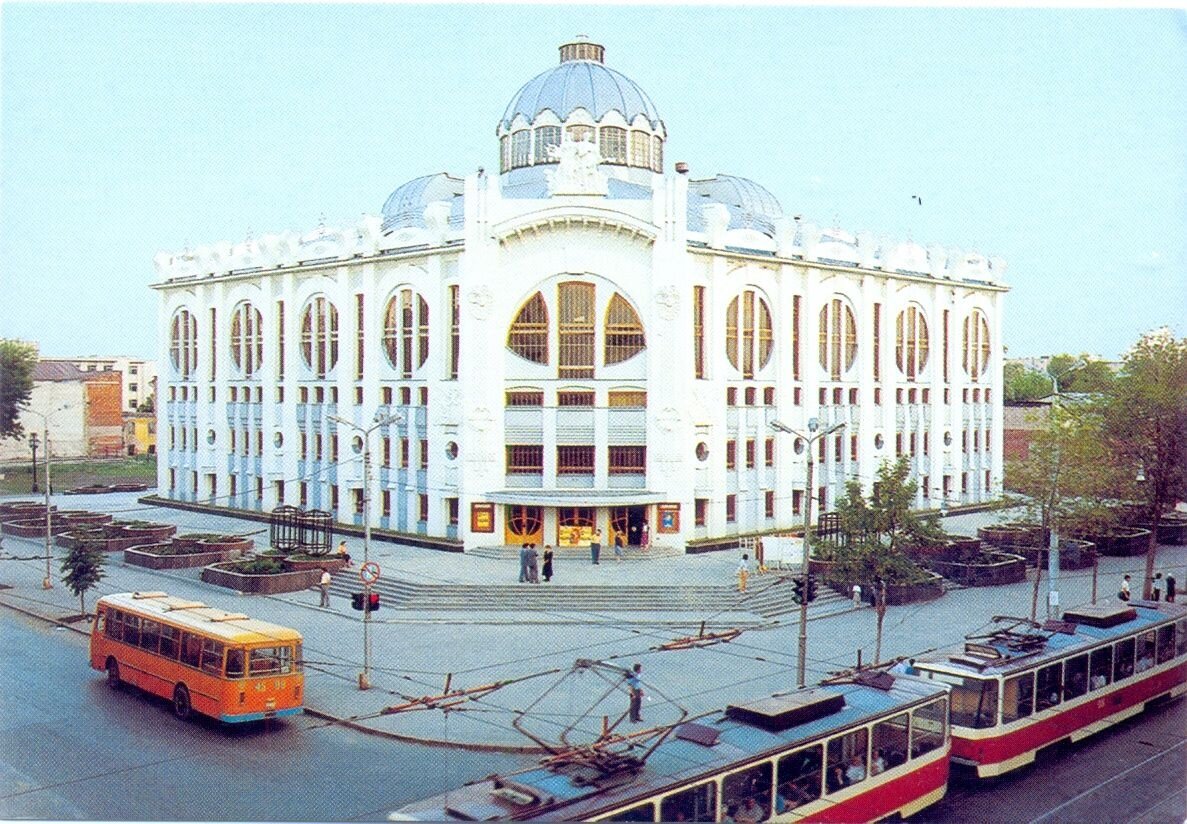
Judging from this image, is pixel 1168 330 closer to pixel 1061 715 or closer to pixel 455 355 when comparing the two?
pixel 1061 715

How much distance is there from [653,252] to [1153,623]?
20042mm

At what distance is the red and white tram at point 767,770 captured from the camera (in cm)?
1091

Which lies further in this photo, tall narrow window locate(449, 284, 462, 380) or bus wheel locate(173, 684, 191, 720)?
tall narrow window locate(449, 284, 462, 380)

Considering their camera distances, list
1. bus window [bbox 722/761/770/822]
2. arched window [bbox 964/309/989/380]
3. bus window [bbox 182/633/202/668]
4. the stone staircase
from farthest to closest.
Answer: arched window [bbox 964/309/989/380] < the stone staircase < bus window [bbox 182/633/202/668] < bus window [bbox 722/761/770/822]

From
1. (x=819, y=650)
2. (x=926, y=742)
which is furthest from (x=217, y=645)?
(x=819, y=650)

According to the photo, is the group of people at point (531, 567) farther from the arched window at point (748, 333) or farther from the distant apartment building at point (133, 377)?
the distant apartment building at point (133, 377)

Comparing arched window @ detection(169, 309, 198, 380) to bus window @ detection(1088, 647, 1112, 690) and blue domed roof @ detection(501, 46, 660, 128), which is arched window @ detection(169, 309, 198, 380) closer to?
blue domed roof @ detection(501, 46, 660, 128)

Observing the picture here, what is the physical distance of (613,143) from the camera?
4197cm

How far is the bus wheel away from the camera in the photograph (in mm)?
17945

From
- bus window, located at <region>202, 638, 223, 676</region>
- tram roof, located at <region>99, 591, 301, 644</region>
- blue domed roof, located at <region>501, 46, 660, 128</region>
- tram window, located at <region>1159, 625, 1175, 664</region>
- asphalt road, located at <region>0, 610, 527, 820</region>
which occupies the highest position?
blue domed roof, located at <region>501, 46, 660, 128</region>

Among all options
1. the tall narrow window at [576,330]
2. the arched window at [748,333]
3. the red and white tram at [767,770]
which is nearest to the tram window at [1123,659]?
the red and white tram at [767,770]

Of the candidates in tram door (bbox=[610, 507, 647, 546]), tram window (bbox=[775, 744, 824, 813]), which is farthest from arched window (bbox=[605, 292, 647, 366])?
tram window (bbox=[775, 744, 824, 813])

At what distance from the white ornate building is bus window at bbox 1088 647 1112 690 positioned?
17.7 meters

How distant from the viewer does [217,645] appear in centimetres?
1745
